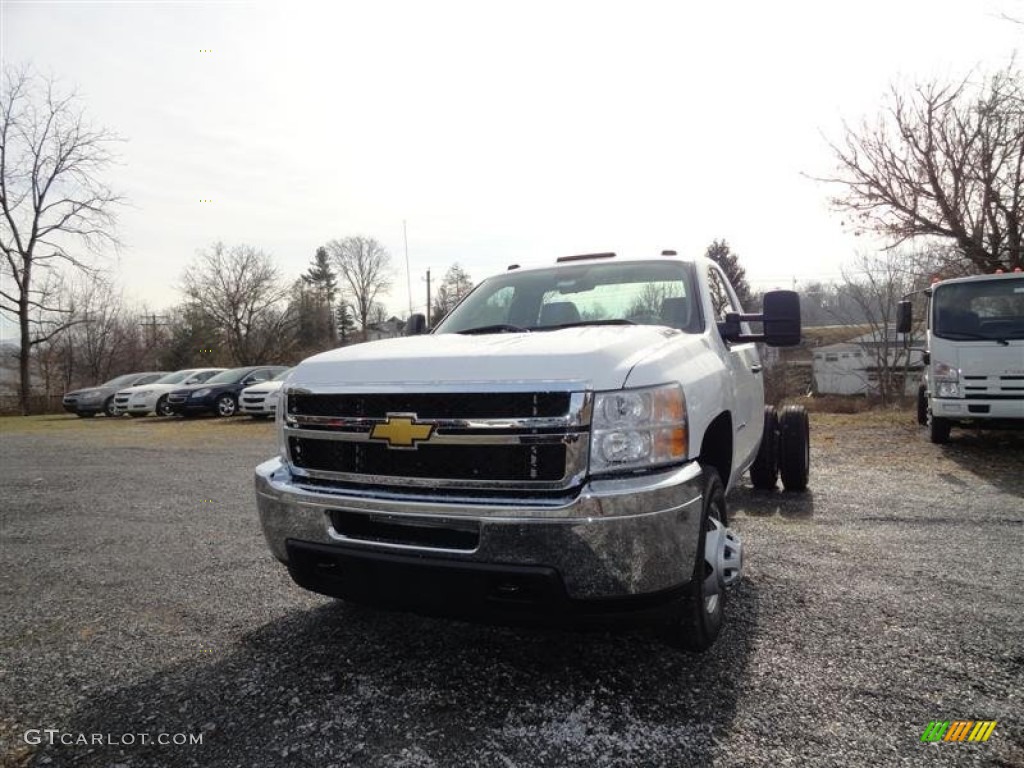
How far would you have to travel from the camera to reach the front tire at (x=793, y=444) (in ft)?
19.3

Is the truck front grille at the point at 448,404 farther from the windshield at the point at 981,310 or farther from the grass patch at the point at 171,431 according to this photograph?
the grass patch at the point at 171,431

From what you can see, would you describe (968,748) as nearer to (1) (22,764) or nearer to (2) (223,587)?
(1) (22,764)

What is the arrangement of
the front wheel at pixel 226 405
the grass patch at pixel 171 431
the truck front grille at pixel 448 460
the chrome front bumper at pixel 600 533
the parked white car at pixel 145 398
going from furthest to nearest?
the parked white car at pixel 145 398, the front wheel at pixel 226 405, the grass patch at pixel 171 431, the truck front grille at pixel 448 460, the chrome front bumper at pixel 600 533

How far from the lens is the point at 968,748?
6.75ft

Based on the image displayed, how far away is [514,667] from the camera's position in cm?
268

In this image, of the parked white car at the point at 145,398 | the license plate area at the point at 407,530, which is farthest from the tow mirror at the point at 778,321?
the parked white car at the point at 145,398

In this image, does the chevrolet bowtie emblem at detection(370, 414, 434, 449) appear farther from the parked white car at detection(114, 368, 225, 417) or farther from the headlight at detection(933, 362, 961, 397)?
the parked white car at detection(114, 368, 225, 417)

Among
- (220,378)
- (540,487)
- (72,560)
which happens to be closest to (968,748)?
(540,487)

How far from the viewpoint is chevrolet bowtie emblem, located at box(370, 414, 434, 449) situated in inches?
93.3

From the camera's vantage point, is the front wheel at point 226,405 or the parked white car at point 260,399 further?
the front wheel at point 226,405

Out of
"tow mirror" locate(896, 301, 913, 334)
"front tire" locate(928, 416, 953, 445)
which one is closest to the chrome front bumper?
"front tire" locate(928, 416, 953, 445)

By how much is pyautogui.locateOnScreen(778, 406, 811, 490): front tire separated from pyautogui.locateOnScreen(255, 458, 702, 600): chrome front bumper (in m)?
4.05

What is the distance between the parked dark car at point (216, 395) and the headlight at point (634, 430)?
61.9 ft

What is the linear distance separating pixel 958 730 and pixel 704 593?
0.92 meters
